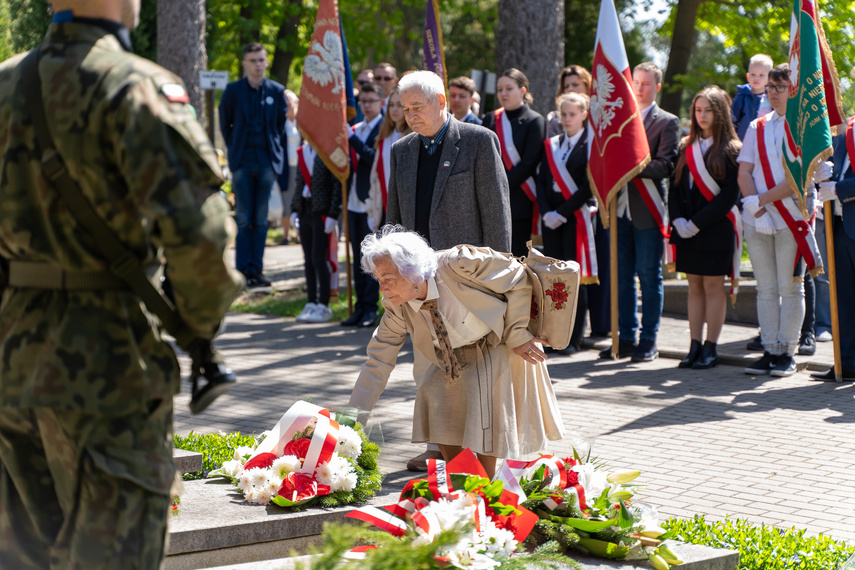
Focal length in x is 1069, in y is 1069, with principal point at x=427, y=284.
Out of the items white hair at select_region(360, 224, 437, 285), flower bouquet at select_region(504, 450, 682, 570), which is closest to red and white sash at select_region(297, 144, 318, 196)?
white hair at select_region(360, 224, 437, 285)

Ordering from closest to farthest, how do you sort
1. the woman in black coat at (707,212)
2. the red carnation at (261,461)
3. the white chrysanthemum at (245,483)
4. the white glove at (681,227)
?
1. the white chrysanthemum at (245,483)
2. the red carnation at (261,461)
3. the woman in black coat at (707,212)
4. the white glove at (681,227)

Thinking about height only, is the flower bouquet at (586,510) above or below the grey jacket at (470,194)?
below

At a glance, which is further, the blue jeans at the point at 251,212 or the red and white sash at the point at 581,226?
the blue jeans at the point at 251,212

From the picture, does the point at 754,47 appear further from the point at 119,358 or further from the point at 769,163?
the point at 119,358

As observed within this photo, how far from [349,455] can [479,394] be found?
26.5 inches

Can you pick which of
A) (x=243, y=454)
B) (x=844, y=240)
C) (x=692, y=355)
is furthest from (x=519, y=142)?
(x=243, y=454)

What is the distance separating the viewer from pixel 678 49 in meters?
19.0

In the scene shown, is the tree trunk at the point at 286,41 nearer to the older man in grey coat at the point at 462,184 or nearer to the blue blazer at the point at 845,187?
the blue blazer at the point at 845,187

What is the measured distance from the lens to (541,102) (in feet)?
41.5

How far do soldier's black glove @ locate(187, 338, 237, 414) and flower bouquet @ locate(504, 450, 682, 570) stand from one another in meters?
1.85

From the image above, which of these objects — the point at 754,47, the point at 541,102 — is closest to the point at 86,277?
the point at 541,102

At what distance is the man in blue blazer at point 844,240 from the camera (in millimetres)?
8344

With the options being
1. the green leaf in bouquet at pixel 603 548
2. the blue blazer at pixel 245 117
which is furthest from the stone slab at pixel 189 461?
the blue blazer at pixel 245 117

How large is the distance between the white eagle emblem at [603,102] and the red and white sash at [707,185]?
74cm
